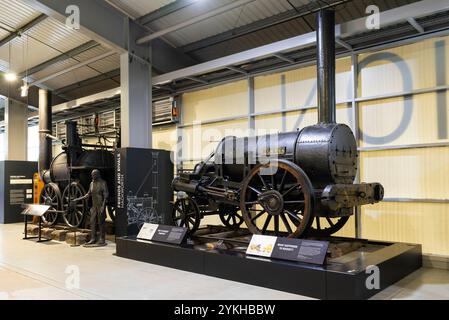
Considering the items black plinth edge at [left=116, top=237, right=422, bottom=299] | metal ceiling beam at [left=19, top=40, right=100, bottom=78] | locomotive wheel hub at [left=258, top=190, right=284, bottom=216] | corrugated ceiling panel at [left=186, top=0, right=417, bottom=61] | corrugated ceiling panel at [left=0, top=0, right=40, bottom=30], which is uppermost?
corrugated ceiling panel at [left=0, top=0, right=40, bottom=30]

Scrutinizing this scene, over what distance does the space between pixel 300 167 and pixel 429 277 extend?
2.13 m

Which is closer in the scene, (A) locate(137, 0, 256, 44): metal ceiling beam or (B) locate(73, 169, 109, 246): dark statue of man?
(A) locate(137, 0, 256, 44): metal ceiling beam

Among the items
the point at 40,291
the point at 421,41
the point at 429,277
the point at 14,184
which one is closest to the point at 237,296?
the point at 40,291

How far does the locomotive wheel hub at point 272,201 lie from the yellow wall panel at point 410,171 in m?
2.36

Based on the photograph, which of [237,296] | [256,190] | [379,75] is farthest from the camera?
[379,75]

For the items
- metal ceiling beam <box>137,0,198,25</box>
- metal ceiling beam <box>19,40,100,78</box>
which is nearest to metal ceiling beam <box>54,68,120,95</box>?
metal ceiling beam <box>19,40,100,78</box>

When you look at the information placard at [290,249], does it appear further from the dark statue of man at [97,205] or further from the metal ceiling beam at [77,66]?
the metal ceiling beam at [77,66]

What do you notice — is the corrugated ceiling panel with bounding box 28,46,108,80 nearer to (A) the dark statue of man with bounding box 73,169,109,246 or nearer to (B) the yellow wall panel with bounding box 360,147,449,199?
(A) the dark statue of man with bounding box 73,169,109,246

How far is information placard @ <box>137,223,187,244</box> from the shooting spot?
18.8ft

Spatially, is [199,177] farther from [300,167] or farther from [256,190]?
[300,167]

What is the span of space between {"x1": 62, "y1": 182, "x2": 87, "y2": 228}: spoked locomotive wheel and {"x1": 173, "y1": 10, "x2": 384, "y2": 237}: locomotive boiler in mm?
3343

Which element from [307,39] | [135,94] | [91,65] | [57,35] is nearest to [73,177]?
[135,94]

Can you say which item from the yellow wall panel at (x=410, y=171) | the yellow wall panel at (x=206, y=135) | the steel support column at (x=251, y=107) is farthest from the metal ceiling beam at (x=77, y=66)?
the yellow wall panel at (x=410, y=171)

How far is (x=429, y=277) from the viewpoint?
5.03 metres
